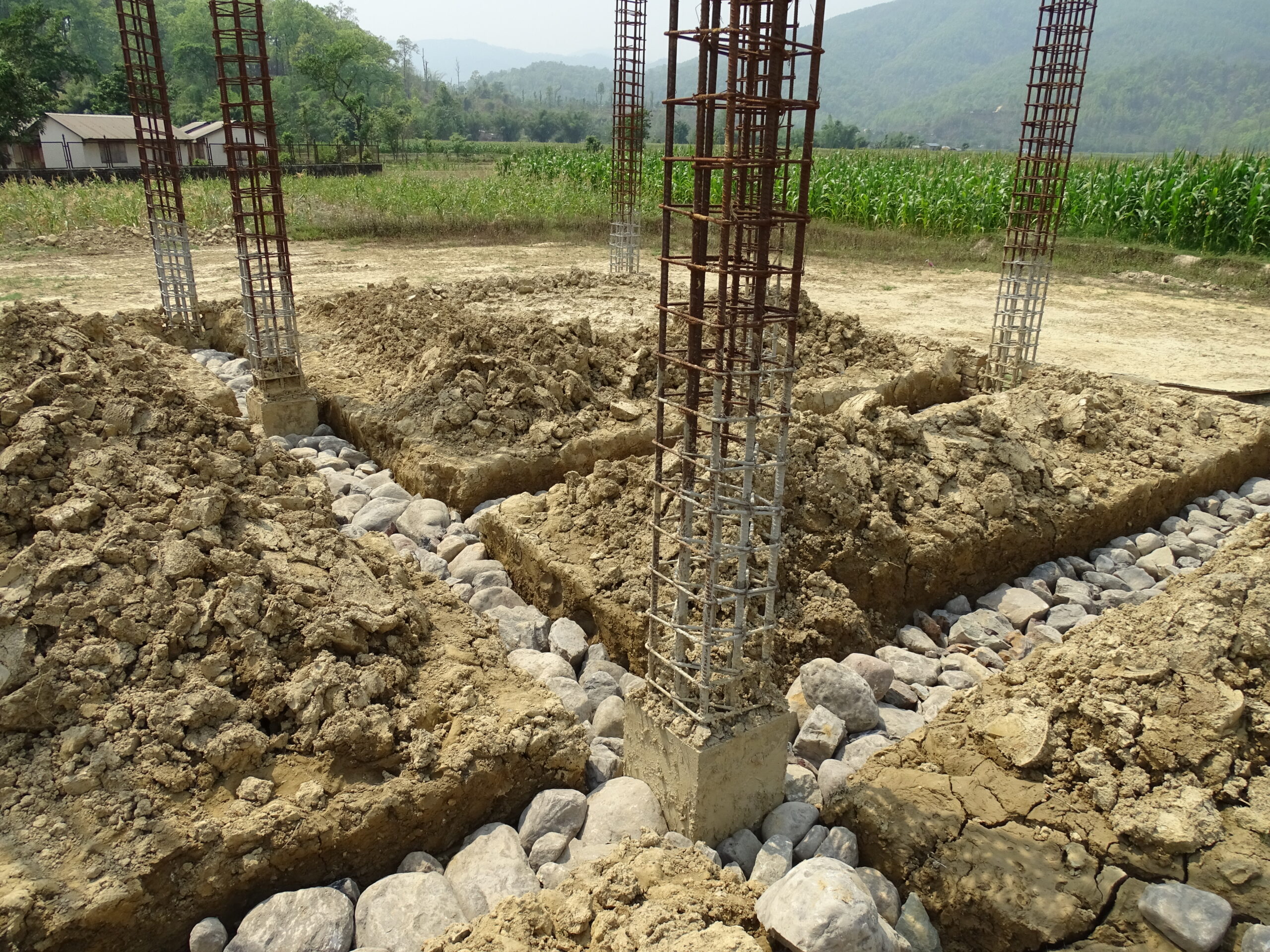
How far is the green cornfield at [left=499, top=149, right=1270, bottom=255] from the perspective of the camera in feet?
55.6

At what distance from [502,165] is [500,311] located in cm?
2253

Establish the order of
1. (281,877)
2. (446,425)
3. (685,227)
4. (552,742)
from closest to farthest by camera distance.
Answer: (281,877) < (552,742) < (446,425) < (685,227)

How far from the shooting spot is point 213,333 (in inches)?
424

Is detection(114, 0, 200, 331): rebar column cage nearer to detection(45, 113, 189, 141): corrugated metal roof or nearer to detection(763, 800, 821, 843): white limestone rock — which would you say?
detection(763, 800, 821, 843): white limestone rock

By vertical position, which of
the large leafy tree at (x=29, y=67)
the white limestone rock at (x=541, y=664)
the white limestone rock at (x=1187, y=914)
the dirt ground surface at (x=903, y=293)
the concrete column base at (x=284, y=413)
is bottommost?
the white limestone rock at (x=541, y=664)

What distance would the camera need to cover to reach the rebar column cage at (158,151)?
920cm

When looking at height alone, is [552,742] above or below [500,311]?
below

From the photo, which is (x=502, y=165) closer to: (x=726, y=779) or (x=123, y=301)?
(x=123, y=301)

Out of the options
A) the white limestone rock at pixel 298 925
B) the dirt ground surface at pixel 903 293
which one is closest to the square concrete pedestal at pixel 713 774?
the white limestone rock at pixel 298 925

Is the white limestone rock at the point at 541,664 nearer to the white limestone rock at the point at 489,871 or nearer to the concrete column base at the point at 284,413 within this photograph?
the white limestone rock at the point at 489,871

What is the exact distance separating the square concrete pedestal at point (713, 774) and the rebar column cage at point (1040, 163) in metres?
6.76

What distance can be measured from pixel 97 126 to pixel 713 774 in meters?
43.2

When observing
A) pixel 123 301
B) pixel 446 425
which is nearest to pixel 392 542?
pixel 446 425

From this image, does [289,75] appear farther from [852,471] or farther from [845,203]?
[852,471]
